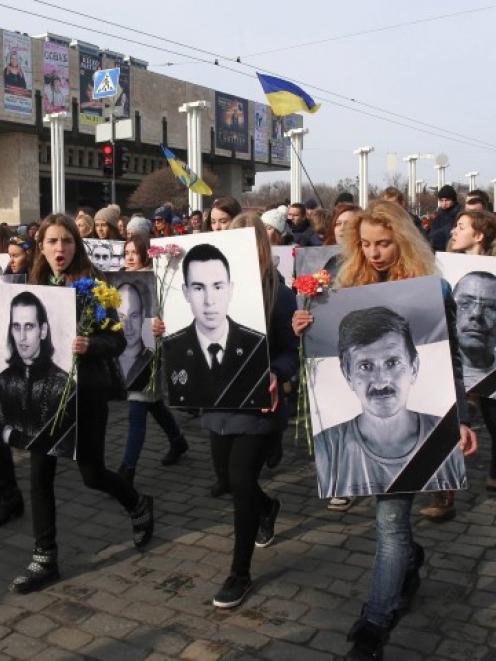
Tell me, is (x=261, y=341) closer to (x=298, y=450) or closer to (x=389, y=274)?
(x=389, y=274)

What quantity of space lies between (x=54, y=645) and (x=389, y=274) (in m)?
2.15

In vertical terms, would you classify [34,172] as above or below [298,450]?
above

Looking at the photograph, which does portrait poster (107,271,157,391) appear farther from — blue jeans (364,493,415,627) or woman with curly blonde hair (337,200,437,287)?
blue jeans (364,493,415,627)

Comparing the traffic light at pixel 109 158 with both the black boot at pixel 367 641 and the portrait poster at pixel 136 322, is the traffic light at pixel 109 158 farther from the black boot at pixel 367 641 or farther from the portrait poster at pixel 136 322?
the black boot at pixel 367 641

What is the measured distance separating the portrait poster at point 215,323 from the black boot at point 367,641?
3.45 feet

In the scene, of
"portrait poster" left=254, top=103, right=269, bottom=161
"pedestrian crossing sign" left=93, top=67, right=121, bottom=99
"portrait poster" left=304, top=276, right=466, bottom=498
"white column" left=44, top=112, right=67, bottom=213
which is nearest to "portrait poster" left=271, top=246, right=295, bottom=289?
"portrait poster" left=304, top=276, right=466, bottom=498

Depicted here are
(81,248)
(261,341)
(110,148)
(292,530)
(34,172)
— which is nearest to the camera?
(261,341)

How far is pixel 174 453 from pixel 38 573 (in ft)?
7.11

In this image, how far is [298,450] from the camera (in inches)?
249

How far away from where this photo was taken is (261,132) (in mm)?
61188

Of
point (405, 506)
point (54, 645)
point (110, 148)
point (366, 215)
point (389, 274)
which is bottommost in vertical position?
point (54, 645)

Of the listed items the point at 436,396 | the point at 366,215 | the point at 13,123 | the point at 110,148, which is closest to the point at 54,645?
the point at 436,396

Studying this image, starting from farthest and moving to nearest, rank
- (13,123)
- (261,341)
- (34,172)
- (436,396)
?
(34,172), (13,123), (261,341), (436,396)

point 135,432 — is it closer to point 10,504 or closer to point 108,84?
point 10,504
